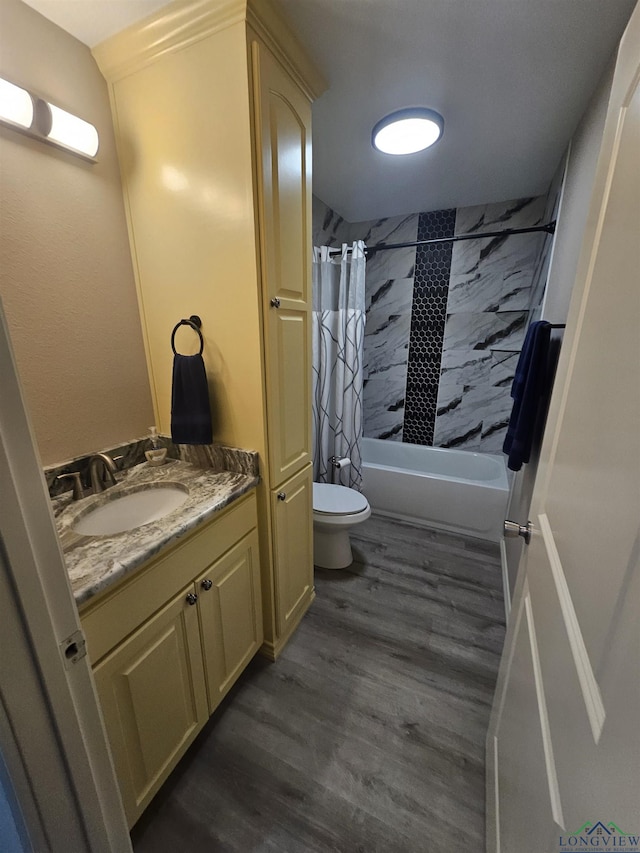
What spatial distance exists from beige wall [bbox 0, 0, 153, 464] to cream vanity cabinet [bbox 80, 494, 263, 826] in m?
0.62

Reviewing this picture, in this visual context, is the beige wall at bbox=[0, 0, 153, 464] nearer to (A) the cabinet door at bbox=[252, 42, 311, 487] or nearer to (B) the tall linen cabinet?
(B) the tall linen cabinet

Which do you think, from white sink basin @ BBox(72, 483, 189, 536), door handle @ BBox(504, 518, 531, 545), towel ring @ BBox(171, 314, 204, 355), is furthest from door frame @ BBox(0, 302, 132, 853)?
door handle @ BBox(504, 518, 531, 545)

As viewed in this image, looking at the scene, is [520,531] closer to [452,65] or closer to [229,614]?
[229,614]

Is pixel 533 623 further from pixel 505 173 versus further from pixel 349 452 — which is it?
pixel 505 173

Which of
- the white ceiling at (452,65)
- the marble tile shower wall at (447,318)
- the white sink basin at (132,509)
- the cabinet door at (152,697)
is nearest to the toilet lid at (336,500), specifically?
the white sink basin at (132,509)

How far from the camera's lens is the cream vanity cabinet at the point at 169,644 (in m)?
0.83

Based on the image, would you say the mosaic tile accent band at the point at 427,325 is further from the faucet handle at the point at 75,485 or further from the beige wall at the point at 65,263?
the faucet handle at the point at 75,485

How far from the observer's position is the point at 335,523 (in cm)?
195

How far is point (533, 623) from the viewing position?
771 mm

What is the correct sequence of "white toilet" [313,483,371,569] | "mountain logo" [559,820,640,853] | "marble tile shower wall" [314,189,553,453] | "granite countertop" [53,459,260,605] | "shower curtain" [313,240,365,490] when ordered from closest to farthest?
"mountain logo" [559,820,640,853] < "granite countertop" [53,459,260,605] < "white toilet" [313,483,371,569] < "shower curtain" [313,240,365,490] < "marble tile shower wall" [314,189,553,453]

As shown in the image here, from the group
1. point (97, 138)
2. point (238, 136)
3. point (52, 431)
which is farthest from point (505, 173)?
point (52, 431)

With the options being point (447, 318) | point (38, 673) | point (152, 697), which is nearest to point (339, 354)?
point (447, 318)

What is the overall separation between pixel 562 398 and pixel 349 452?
1.78m

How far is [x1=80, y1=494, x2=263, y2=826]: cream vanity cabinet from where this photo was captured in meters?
0.83
